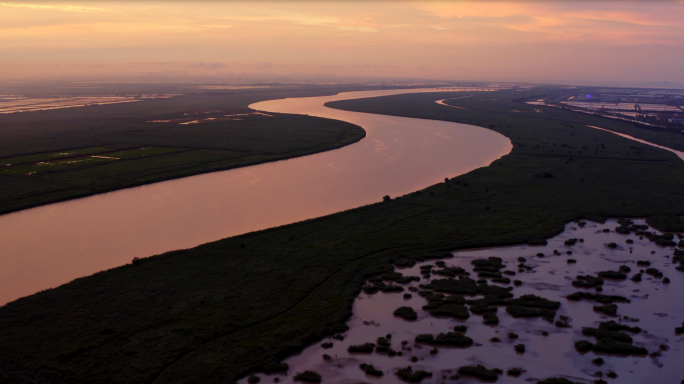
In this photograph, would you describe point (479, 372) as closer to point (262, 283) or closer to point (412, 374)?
point (412, 374)

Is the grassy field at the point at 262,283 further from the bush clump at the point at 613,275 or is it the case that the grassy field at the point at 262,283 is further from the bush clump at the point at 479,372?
the bush clump at the point at 479,372

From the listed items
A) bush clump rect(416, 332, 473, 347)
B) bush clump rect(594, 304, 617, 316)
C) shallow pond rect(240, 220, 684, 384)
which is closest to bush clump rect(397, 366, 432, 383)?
shallow pond rect(240, 220, 684, 384)

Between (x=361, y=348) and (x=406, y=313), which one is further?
(x=406, y=313)

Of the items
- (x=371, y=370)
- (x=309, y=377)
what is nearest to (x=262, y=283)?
(x=309, y=377)

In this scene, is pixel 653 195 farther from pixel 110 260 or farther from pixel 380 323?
pixel 110 260

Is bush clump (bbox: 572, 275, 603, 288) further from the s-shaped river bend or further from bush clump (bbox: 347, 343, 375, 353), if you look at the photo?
the s-shaped river bend

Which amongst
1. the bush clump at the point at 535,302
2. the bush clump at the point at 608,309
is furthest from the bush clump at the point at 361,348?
the bush clump at the point at 608,309

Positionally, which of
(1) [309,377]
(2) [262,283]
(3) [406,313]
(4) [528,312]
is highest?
(2) [262,283]
